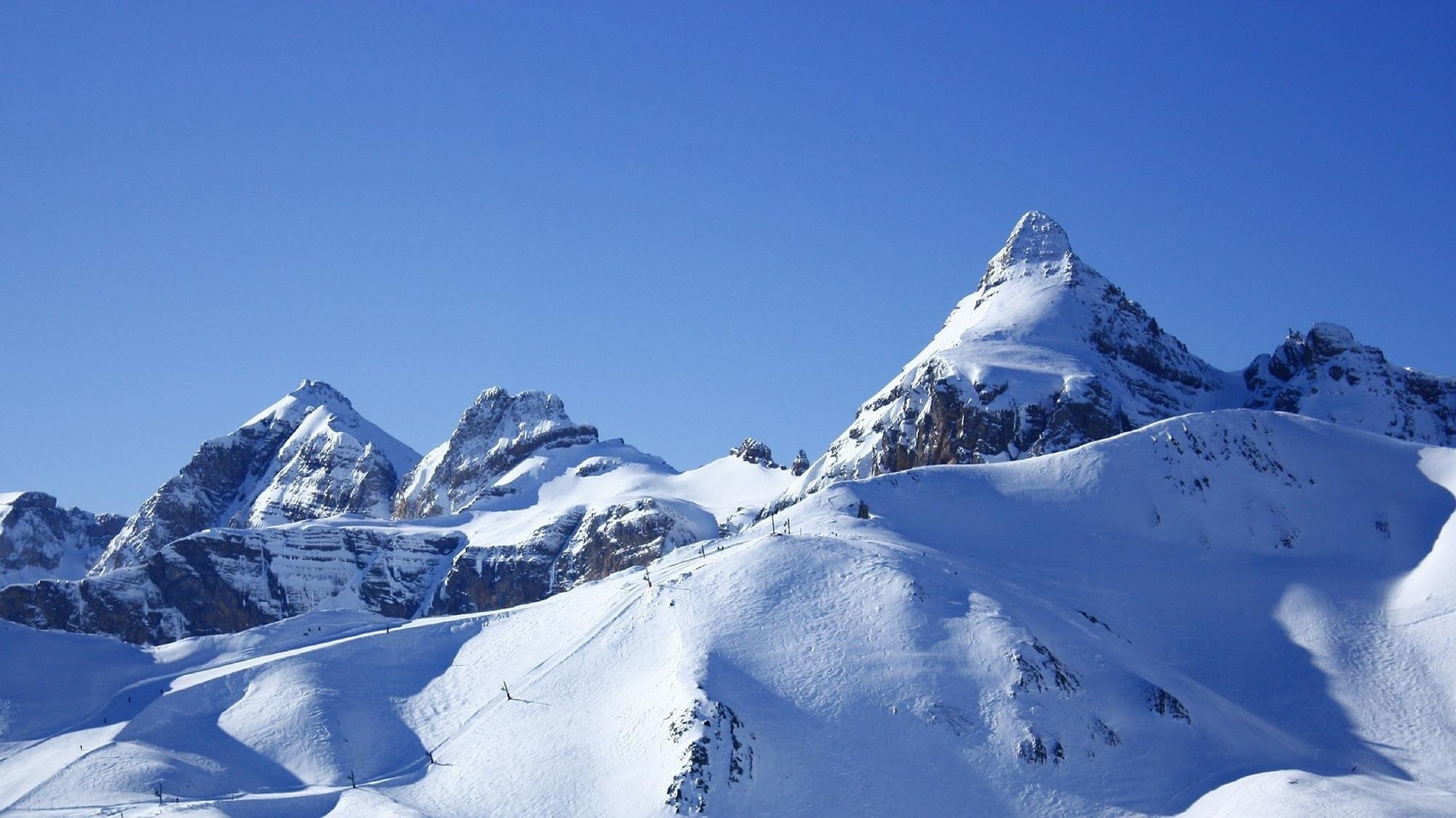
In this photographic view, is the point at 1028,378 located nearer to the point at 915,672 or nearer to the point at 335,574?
the point at 915,672

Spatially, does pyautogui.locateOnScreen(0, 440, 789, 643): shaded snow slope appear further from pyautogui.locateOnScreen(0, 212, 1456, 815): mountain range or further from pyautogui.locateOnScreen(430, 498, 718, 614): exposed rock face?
pyautogui.locateOnScreen(0, 212, 1456, 815): mountain range

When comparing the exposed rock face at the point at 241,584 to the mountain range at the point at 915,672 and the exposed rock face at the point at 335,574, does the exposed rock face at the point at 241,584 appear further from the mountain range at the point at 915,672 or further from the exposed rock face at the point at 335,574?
the mountain range at the point at 915,672

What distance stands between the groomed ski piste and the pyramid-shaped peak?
65.1 metres

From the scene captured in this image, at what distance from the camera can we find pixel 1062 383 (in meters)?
143

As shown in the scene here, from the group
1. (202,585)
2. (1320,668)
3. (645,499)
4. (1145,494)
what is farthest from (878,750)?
(202,585)

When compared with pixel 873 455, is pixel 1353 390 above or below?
above

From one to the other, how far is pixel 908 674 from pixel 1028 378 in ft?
222

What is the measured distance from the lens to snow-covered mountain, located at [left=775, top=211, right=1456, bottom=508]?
459 ft

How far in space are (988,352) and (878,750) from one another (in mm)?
79937

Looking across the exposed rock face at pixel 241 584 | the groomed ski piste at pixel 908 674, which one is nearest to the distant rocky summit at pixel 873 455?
the exposed rock face at pixel 241 584

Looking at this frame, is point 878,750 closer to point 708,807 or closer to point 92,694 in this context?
point 708,807

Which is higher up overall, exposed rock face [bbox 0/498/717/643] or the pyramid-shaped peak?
the pyramid-shaped peak

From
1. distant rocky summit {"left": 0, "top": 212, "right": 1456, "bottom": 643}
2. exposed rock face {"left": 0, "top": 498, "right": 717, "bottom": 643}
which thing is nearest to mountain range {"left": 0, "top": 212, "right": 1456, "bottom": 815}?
distant rocky summit {"left": 0, "top": 212, "right": 1456, "bottom": 643}

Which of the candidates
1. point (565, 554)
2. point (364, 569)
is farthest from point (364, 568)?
point (565, 554)
